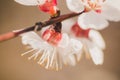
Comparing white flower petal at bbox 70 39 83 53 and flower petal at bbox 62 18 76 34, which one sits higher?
flower petal at bbox 62 18 76 34

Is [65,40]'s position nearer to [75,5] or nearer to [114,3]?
[75,5]

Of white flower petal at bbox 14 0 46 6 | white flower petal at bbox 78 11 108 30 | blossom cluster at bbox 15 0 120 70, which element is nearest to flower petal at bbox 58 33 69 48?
blossom cluster at bbox 15 0 120 70

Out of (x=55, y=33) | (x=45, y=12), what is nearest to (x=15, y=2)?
(x=45, y=12)

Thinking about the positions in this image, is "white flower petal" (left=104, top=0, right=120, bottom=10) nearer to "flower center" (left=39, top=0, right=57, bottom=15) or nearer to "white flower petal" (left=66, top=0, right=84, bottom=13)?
"white flower petal" (left=66, top=0, right=84, bottom=13)

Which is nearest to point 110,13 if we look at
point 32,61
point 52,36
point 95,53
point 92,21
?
point 92,21

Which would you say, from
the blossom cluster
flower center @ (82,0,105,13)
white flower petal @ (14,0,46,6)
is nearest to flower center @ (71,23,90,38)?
the blossom cluster

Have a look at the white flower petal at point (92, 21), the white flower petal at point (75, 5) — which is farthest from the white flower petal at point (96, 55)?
the white flower petal at point (75, 5)

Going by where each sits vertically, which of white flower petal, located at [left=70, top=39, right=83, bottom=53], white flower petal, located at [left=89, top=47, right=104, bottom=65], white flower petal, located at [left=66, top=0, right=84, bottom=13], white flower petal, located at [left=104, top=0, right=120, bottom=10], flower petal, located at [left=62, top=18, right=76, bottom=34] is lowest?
white flower petal, located at [left=89, top=47, right=104, bottom=65]

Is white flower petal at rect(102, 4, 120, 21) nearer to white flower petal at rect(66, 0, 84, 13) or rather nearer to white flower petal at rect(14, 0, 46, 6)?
white flower petal at rect(66, 0, 84, 13)
